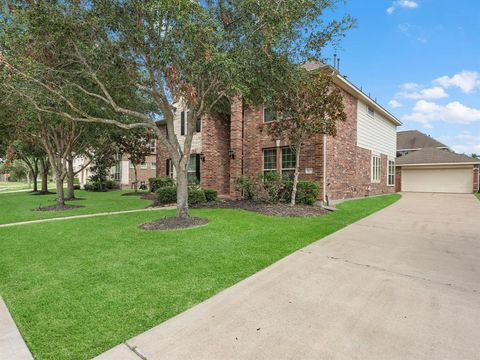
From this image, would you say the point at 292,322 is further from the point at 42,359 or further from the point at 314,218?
the point at 314,218

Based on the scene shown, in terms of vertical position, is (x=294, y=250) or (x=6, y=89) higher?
(x=6, y=89)

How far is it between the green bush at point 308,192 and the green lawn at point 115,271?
9.75ft

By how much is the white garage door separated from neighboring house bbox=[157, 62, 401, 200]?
6708 mm

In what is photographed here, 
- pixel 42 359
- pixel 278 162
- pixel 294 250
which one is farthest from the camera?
pixel 278 162

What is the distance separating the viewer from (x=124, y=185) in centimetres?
2970

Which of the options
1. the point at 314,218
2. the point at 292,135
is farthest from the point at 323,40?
the point at 314,218

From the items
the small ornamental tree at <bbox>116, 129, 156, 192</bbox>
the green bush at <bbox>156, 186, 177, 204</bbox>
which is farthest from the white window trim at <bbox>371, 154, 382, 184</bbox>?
the small ornamental tree at <bbox>116, 129, 156, 192</bbox>

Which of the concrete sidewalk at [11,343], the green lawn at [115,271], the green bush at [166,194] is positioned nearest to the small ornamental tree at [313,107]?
the green lawn at [115,271]

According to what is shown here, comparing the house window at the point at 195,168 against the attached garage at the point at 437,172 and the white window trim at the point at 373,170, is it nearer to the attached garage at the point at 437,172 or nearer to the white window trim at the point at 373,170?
the white window trim at the point at 373,170

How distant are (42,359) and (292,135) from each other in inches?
364

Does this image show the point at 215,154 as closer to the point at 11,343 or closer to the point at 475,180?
the point at 11,343

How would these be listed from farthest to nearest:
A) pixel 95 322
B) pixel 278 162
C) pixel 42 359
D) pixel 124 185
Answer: pixel 124 185 < pixel 278 162 < pixel 95 322 < pixel 42 359

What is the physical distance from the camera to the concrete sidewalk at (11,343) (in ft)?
7.52

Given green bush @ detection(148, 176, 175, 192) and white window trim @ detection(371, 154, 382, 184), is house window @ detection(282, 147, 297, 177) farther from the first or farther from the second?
green bush @ detection(148, 176, 175, 192)
